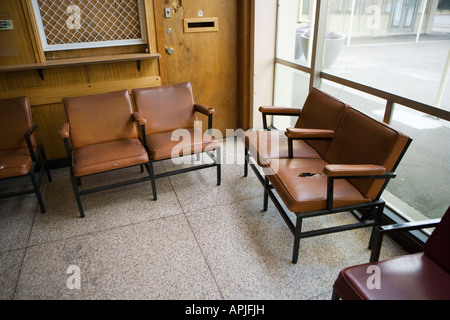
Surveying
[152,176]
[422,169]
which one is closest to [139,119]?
[152,176]

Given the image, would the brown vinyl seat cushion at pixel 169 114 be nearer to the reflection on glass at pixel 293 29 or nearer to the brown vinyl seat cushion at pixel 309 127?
the brown vinyl seat cushion at pixel 309 127

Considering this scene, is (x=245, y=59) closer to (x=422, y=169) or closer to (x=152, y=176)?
(x=152, y=176)

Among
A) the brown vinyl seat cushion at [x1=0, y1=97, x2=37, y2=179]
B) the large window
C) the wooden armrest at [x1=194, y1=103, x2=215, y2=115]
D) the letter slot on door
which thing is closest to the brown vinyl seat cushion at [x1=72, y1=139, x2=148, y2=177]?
the brown vinyl seat cushion at [x1=0, y1=97, x2=37, y2=179]

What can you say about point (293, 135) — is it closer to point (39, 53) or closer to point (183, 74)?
point (183, 74)

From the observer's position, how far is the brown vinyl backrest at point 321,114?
249cm

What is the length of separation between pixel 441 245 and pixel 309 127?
141 cm

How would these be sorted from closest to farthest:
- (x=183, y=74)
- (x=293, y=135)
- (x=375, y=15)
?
(x=293, y=135)
(x=375, y=15)
(x=183, y=74)

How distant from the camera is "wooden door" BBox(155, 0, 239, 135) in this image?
349 centimetres

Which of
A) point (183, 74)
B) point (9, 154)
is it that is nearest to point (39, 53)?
point (9, 154)

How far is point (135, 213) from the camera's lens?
8.95ft

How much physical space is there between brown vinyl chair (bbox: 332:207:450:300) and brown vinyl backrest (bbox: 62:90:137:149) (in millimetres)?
2265

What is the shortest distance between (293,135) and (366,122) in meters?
0.50

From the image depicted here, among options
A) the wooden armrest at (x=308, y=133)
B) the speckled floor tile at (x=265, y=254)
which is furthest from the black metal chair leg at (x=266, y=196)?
the wooden armrest at (x=308, y=133)
